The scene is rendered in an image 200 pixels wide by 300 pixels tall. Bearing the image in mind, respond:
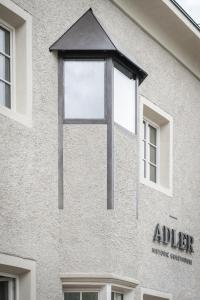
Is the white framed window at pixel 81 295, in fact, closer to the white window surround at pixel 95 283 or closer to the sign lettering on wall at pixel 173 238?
the white window surround at pixel 95 283

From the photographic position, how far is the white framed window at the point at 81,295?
14.3 metres

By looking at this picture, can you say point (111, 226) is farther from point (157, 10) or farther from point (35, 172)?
point (157, 10)

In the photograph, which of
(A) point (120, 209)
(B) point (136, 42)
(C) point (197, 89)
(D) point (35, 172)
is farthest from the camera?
(C) point (197, 89)

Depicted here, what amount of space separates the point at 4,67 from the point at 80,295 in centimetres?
341

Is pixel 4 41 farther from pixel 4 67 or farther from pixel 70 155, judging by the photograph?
pixel 70 155

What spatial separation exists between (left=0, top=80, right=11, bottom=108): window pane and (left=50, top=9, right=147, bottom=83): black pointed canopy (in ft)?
3.44

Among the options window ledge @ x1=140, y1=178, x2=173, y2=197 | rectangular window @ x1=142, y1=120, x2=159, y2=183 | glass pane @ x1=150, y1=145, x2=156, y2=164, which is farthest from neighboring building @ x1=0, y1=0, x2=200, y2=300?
glass pane @ x1=150, y1=145, x2=156, y2=164

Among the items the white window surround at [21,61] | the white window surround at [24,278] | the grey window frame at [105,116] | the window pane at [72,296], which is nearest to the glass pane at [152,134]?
the grey window frame at [105,116]

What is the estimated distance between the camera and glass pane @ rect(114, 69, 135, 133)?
48.8 ft

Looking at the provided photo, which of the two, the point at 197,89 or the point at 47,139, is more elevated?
the point at 197,89

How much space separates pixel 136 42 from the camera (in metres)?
17.3

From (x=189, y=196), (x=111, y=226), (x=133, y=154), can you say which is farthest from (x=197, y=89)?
(x=111, y=226)

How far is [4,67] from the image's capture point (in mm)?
13594

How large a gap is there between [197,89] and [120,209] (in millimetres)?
6608
